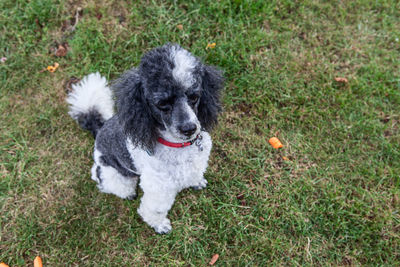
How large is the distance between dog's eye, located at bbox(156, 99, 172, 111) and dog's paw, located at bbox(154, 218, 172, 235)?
4.96 feet

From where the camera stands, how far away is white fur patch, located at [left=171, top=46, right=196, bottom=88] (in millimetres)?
2061

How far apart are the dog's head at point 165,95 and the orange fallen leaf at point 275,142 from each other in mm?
1421

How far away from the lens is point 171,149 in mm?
2443

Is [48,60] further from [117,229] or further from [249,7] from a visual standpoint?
[249,7]

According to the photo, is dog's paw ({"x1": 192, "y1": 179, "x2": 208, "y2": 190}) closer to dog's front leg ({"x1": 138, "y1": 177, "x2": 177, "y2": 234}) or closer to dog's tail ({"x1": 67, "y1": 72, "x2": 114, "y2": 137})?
dog's front leg ({"x1": 138, "y1": 177, "x2": 177, "y2": 234})

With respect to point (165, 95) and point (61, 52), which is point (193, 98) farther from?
point (61, 52)

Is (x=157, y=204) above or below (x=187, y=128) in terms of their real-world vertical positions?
below

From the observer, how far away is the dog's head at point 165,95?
6.83 ft

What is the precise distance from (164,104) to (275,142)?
1.89 metres

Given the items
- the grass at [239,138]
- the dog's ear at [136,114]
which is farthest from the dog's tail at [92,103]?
the dog's ear at [136,114]

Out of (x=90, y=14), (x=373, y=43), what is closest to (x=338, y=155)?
(x=373, y=43)

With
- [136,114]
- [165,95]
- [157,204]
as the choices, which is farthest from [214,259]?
[165,95]

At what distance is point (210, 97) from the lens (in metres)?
2.48

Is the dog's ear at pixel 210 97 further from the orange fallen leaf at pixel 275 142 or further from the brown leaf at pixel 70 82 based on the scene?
the brown leaf at pixel 70 82
